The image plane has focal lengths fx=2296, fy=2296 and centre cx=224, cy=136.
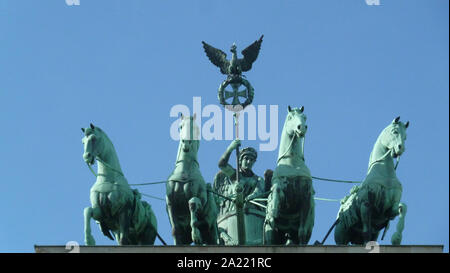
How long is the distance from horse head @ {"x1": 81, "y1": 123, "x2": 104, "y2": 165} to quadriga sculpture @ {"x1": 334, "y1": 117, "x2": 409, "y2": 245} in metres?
4.80

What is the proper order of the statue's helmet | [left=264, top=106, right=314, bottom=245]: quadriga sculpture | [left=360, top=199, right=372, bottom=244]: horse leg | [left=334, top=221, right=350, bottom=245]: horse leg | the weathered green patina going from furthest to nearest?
the statue's helmet
the weathered green patina
[left=334, top=221, right=350, bottom=245]: horse leg
[left=360, top=199, right=372, bottom=244]: horse leg
[left=264, top=106, right=314, bottom=245]: quadriga sculpture

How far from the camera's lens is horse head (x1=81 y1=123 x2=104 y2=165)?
136 ft

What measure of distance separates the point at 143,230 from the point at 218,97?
12.9 ft

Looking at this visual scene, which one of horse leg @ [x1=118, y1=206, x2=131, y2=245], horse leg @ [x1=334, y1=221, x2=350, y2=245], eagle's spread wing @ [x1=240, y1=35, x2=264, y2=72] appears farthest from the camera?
eagle's spread wing @ [x1=240, y1=35, x2=264, y2=72]

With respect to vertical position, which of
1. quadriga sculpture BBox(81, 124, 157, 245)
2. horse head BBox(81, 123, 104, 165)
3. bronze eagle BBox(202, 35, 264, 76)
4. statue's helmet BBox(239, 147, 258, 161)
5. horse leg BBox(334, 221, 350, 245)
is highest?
bronze eagle BBox(202, 35, 264, 76)

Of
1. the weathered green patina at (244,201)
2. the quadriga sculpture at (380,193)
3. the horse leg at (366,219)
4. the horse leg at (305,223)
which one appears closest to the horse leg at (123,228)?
the horse leg at (305,223)

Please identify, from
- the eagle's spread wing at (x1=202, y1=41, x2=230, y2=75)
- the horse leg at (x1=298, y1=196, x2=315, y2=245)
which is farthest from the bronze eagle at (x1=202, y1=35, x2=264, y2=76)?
the horse leg at (x1=298, y1=196, x2=315, y2=245)

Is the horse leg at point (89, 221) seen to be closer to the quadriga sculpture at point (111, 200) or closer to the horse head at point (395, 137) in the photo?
the quadriga sculpture at point (111, 200)

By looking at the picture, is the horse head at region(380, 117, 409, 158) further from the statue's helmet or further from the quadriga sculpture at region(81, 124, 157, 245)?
the statue's helmet

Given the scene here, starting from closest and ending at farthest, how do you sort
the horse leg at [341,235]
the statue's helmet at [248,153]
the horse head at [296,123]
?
the horse head at [296,123], the horse leg at [341,235], the statue's helmet at [248,153]

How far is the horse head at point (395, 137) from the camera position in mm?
41562

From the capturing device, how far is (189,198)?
41.7 metres

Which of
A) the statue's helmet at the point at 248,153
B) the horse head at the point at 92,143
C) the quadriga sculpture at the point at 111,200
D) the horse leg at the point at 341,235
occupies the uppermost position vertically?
the statue's helmet at the point at 248,153
